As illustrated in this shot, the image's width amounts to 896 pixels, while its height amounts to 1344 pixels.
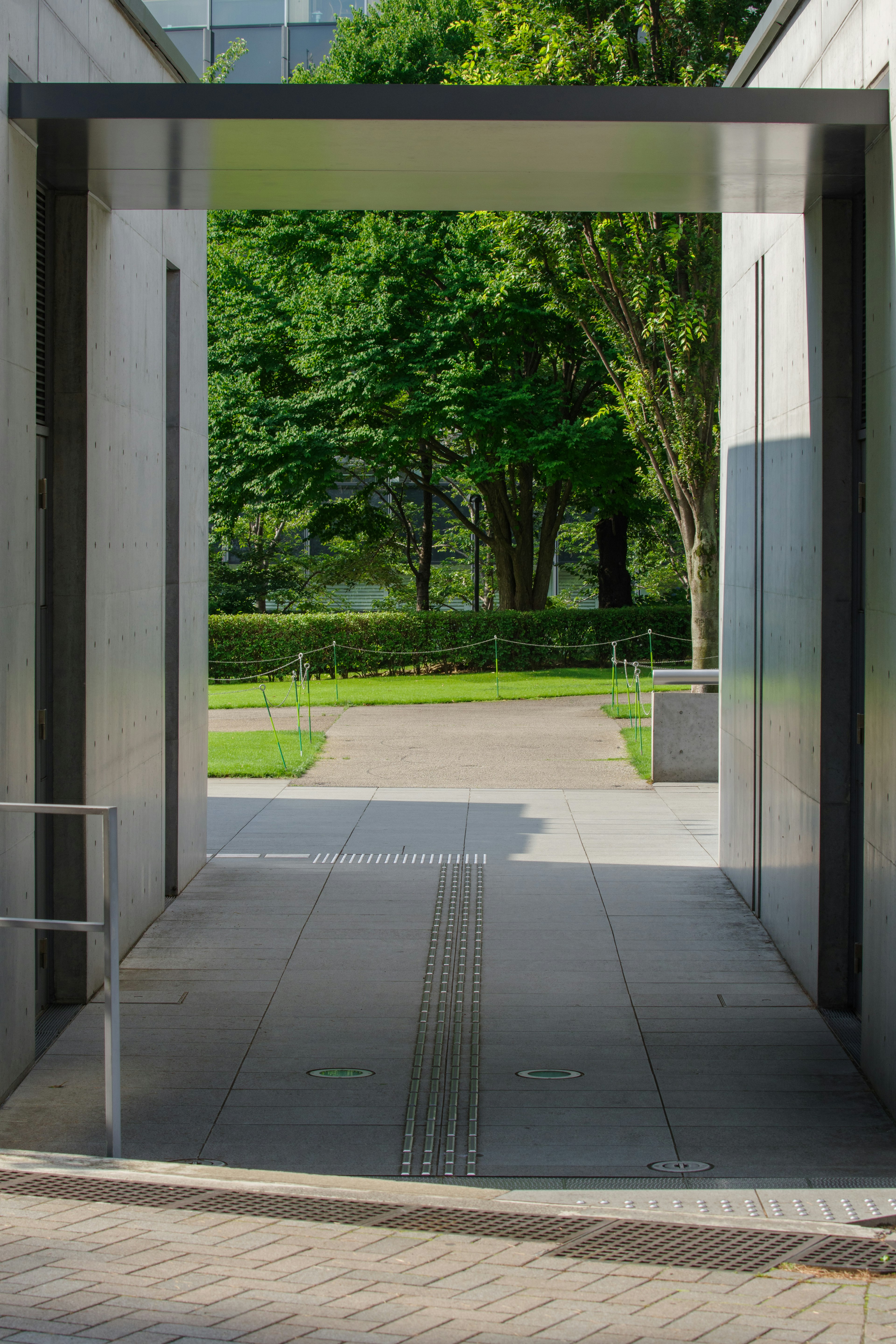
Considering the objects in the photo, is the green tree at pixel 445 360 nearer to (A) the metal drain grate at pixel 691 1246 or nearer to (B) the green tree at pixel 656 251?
(B) the green tree at pixel 656 251

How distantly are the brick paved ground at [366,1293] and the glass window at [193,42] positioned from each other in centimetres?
4324

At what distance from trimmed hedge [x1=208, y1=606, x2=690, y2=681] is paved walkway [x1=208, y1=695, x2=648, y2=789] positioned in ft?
19.1

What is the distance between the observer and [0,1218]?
13.4ft

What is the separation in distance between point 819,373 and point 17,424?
4458mm

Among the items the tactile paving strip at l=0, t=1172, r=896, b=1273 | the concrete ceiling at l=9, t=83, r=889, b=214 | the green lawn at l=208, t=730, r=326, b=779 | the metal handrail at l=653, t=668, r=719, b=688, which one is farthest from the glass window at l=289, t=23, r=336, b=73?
the tactile paving strip at l=0, t=1172, r=896, b=1273

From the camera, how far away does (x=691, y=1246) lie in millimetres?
3963

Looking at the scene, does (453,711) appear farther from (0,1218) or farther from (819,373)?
(0,1218)

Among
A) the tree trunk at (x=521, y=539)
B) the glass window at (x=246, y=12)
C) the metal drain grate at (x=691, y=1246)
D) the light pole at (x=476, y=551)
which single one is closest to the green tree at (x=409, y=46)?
the glass window at (x=246, y=12)

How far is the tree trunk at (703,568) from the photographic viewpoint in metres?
18.8

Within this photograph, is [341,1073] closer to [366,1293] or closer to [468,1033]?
[468,1033]

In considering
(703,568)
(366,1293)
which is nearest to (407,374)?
(703,568)

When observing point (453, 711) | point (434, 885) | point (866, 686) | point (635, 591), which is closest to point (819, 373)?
point (866, 686)

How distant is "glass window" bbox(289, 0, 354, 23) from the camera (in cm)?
4175

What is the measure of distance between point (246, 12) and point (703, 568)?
103ft
